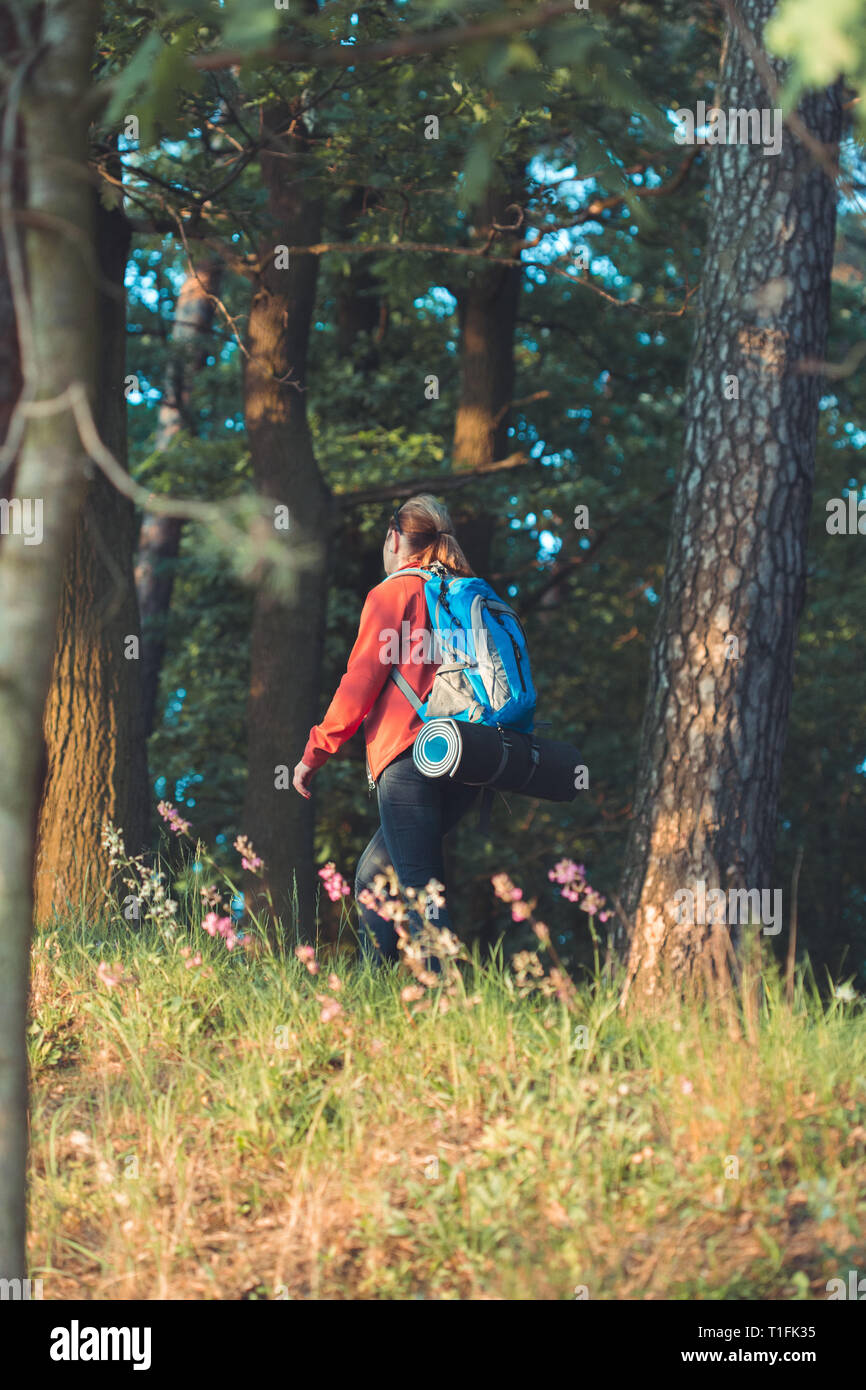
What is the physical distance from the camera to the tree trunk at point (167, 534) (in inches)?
532

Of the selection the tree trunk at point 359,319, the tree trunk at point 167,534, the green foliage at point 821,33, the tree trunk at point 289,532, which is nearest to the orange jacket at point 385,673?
the green foliage at point 821,33

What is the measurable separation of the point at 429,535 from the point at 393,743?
2.83ft

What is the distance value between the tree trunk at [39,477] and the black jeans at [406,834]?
2.06m

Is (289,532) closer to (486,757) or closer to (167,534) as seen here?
(486,757)

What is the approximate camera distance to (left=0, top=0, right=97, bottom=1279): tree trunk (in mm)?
2627

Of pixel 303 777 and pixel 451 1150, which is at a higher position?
pixel 303 777

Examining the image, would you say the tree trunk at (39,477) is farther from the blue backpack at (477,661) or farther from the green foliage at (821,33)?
the blue backpack at (477,661)

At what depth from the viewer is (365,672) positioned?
4.79 metres

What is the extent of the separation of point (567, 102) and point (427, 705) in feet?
19.2

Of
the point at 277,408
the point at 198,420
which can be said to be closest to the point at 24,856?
the point at 277,408

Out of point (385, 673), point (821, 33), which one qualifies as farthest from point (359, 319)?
point (821, 33)

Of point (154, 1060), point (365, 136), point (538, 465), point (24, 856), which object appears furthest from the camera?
point (538, 465)

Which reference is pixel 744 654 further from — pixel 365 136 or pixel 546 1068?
pixel 365 136
